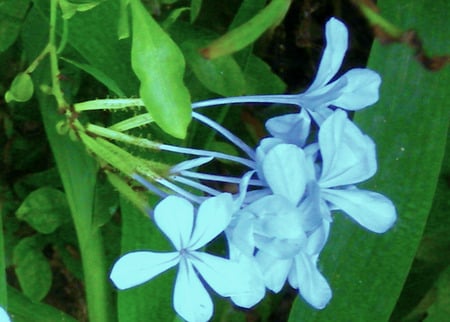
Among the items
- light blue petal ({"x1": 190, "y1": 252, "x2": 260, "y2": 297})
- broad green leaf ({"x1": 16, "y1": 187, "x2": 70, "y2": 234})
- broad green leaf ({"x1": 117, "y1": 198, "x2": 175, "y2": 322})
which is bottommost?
broad green leaf ({"x1": 117, "y1": 198, "x2": 175, "y2": 322})

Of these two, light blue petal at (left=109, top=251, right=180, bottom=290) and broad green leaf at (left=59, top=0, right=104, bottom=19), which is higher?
broad green leaf at (left=59, top=0, right=104, bottom=19)

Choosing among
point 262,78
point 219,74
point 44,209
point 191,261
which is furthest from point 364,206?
point 44,209

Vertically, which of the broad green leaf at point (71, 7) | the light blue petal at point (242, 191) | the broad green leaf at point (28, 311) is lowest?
the broad green leaf at point (28, 311)

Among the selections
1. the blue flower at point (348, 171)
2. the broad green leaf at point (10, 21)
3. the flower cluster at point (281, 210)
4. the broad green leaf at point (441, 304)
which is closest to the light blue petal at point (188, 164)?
the flower cluster at point (281, 210)

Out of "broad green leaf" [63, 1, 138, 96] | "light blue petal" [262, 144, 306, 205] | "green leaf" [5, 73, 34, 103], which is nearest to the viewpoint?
"light blue petal" [262, 144, 306, 205]

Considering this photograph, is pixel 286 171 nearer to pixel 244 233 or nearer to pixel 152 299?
pixel 244 233

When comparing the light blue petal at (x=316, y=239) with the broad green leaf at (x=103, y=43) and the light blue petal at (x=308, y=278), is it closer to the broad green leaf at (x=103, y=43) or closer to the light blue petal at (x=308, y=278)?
the light blue petal at (x=308, y=278)

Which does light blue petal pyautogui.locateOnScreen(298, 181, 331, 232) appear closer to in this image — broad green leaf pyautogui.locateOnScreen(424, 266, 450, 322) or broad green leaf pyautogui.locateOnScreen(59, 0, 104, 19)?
broad green leaf pyautogui.locateOnScreen(59, 0, 104, 19)

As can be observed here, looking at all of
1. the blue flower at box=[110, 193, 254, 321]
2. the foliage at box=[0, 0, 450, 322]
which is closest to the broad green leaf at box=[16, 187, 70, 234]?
the foliage at box=[0, 0, 450, 322]
